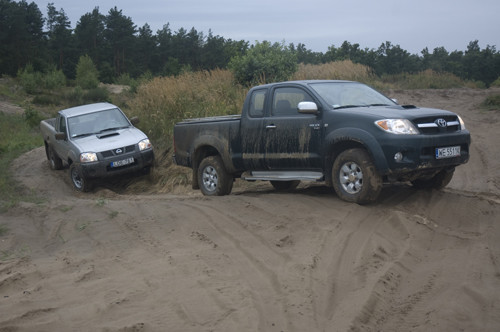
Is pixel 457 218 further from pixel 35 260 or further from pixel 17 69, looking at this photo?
pixel 17 69

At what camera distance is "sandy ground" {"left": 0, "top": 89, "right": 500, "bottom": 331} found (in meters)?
4.64

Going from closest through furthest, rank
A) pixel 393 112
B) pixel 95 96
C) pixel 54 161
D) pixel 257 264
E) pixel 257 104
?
pixel 257 264, pixel 393 112, pixel 257 104, pixel 54 161, pixel 95 96

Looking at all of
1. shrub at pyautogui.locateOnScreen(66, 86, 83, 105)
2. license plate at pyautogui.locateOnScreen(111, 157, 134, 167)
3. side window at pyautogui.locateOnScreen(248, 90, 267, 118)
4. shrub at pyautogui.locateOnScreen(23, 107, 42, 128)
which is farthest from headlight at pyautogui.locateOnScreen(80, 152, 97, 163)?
shrub at pyautogui.locateOnScreen(66, 86, 83, 105)

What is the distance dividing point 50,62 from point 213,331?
6102 cm

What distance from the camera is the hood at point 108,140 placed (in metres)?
13.3

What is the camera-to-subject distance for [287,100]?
897cm

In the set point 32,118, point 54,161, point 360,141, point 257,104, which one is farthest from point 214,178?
point 32,118

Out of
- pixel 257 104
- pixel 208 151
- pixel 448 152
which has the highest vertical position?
pixel 257 104

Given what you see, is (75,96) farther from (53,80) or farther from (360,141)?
(360,141)

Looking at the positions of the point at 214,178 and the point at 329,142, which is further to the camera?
the point at 214,178

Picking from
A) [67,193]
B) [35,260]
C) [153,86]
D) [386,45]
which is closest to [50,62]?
[386,45]

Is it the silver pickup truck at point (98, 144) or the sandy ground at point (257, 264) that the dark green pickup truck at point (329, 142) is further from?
the silver pickup truck at point (98, 144)

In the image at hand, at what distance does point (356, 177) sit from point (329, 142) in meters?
0.65

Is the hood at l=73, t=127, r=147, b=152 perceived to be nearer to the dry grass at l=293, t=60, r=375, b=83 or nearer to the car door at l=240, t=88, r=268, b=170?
the car door at l=240, t=88, r=268, b=170
